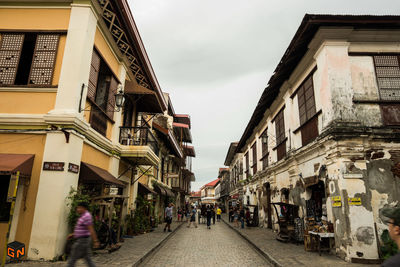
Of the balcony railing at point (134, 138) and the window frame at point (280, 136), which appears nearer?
the balcony railing at point (134, 138)

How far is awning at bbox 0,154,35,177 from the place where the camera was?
628 centimetres

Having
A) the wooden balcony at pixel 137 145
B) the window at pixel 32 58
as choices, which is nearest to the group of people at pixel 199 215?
the wooden balcony at pixel 137 145

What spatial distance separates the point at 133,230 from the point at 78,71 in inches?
320

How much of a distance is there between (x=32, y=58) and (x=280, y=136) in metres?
11.4

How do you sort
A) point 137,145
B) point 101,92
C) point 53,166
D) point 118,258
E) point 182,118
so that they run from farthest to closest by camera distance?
point 182,118 → point 137,145 → point 101,92 → point 118,258 → point 53,166

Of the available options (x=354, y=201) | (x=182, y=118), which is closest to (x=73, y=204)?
(x=354, y=201)

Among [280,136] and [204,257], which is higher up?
[280,136]

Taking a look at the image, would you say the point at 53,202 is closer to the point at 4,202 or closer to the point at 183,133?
the point at 4,202

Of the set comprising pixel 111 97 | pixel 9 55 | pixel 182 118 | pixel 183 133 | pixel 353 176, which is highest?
pixel 182 118

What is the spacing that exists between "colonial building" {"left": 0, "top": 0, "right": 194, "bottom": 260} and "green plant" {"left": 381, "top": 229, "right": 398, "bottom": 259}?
25.8 ft

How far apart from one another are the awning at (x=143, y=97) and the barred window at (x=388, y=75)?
8.53 metres

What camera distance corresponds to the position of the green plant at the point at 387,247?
22.8 feet

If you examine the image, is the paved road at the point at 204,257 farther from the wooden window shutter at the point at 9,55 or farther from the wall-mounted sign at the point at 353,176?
the wooden window shutter at the point at 9,55

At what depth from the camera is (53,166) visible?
273 inches
